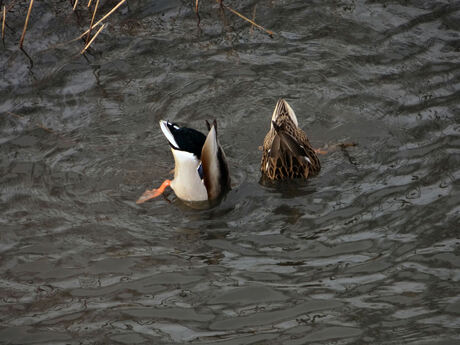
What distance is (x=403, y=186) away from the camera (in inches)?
279

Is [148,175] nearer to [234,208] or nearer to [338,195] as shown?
[234,208]

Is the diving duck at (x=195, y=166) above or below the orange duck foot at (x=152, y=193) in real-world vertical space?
above

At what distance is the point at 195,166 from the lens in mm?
7363

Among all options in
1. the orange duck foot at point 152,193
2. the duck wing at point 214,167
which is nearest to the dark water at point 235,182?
the orange duck foot at point 152,193

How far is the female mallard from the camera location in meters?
7.65

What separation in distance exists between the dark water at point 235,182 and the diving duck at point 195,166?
0.18 meters

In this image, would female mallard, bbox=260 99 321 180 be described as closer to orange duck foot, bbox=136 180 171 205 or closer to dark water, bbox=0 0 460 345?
dark water, bbox=0 0 460 345

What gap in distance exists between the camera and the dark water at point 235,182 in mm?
5695

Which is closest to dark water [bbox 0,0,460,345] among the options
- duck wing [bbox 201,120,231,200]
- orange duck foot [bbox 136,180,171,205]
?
orange duck foot [bbox 136,180,171,205]

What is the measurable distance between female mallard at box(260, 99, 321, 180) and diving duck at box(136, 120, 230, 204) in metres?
0.55

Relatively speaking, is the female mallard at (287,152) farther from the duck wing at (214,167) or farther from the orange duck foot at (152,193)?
the orange duck foot at (152,193)

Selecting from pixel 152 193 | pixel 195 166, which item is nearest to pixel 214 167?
pixel 195 166

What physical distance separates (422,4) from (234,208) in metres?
4.47

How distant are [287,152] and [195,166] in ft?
3.36
